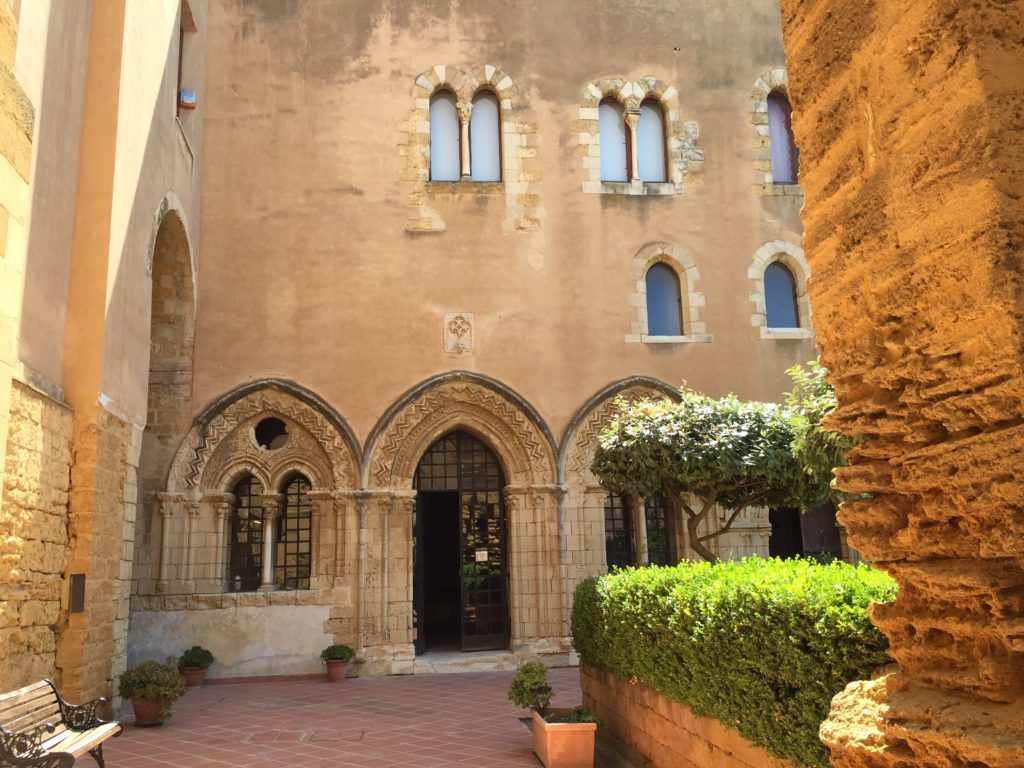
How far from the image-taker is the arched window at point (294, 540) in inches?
507

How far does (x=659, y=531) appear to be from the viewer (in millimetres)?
13648

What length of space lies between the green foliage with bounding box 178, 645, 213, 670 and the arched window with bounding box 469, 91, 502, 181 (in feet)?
26.3

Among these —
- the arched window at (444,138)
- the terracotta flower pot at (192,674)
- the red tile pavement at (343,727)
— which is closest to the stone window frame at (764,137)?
the arched window at (444,138)

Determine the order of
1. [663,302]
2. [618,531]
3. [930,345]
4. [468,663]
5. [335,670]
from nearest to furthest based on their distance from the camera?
[930,345], [335,670], [468,663], [618,531], [663,302]

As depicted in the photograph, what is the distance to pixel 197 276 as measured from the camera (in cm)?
1321

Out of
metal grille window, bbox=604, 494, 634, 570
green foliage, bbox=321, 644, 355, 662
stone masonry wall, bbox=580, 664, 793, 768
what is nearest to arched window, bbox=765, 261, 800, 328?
metal grille window, bbox=604, 494, 634, 570

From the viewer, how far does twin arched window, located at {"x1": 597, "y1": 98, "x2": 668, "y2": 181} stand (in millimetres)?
14430

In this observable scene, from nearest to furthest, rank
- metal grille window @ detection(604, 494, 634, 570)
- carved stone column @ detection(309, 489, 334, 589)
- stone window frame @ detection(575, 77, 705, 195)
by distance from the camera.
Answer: carved stone column @ detection(309, 489, 334, 589), metal grille window @ detection(604, 494, 634, 570), stone window frame @ detection(575, 77, 705, 195)

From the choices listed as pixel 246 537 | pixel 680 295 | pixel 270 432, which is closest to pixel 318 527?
pixel 246 537

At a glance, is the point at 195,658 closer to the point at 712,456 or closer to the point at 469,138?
the point at 712,456

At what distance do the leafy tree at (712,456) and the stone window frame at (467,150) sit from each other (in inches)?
218

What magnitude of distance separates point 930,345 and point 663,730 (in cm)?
470

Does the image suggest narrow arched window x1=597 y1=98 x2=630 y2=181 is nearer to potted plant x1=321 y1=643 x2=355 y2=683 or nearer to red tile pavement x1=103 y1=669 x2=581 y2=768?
red tile pavement x1=103 y1=669 x2=581 y2=768

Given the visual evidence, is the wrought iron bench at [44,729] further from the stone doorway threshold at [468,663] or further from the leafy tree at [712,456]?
the stone doorway threshold at [468,663]
